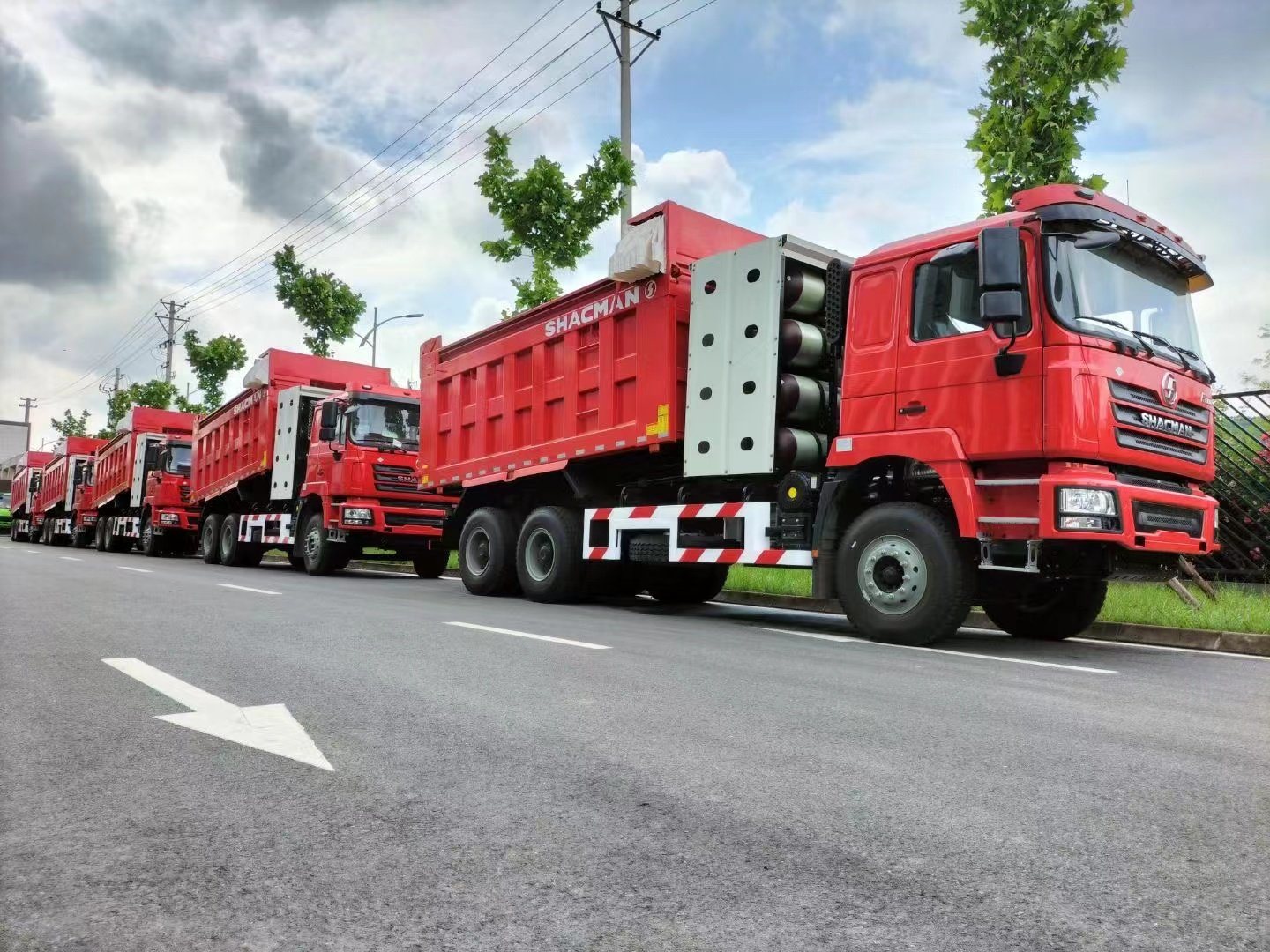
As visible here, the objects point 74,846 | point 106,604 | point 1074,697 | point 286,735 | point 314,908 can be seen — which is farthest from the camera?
point 106,604

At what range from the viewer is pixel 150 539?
24.8 metres

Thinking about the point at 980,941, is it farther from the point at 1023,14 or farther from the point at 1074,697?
the point at 1023,14

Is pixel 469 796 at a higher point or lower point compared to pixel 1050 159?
lower

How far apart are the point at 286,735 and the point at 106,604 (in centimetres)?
597

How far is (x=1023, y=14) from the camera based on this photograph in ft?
34.2

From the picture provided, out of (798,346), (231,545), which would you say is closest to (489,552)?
(798,346)

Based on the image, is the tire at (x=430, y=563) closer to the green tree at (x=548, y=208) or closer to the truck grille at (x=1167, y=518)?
the green tree at (x=548, y=208)

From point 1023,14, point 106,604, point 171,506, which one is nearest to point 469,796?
point 106,604

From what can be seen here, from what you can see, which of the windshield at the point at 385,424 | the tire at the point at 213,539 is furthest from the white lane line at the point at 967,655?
the tire at the point at 213,539

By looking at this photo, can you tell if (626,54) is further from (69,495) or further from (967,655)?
(69,495)

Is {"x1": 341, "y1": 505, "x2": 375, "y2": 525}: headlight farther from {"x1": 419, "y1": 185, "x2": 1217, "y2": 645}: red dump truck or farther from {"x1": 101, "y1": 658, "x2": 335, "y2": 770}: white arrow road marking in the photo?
{"x1": 101, "y1": 658, "x2": 335, "y2": 770}: white arrow road marking

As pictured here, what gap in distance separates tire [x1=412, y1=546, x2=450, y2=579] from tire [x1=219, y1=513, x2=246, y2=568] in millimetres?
4239

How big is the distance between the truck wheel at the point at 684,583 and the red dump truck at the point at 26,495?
116 ft

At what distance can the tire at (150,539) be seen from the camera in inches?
973
